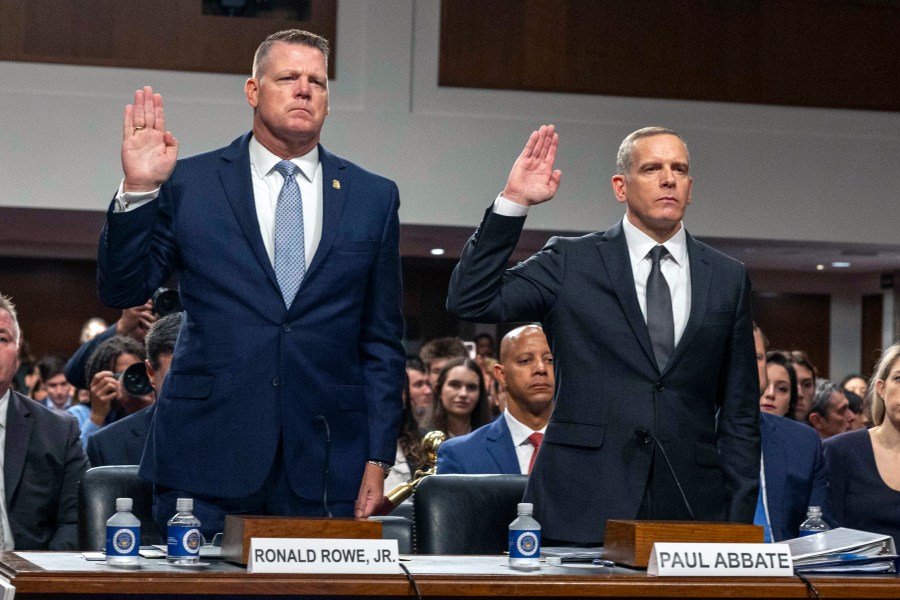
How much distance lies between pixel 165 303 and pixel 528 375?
1282 mm

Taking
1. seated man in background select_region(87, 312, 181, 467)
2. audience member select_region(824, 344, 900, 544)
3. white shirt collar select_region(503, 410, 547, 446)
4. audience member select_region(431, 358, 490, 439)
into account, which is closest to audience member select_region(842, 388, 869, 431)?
audience member select_region(431, 358, 490, 439)

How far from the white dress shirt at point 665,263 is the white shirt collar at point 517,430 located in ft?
4.74

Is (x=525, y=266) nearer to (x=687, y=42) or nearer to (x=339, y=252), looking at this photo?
(x=339, y=252)

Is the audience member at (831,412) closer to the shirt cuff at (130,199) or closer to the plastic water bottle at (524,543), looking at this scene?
the plastic water bottle at (524,543)

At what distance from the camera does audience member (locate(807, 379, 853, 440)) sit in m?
6.42

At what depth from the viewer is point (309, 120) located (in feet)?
8.22

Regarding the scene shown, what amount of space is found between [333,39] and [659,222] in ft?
21.2

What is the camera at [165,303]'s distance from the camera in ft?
14.4

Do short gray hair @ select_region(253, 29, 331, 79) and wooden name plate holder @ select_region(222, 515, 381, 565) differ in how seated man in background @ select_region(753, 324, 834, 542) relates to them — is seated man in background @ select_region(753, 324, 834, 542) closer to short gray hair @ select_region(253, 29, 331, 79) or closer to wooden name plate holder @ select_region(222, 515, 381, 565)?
short gray hair @ select_region(253, 29, 331, 79)

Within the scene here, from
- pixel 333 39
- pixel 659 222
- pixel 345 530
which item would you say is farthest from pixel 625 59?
pixel 345 530

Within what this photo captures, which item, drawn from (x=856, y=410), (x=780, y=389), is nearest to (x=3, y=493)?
(x=780, y=389)

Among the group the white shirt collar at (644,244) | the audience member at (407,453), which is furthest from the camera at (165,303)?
the white shirt collar at (644,244)

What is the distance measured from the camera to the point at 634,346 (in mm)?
2588

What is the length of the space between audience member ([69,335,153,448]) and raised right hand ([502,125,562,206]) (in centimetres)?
268
